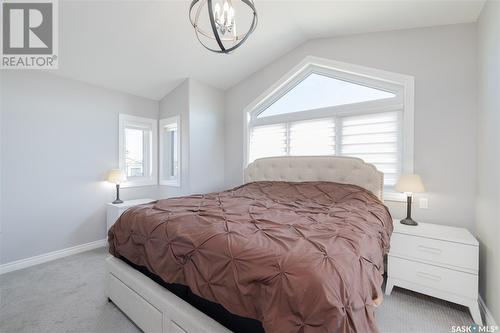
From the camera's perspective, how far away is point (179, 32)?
2777 mm

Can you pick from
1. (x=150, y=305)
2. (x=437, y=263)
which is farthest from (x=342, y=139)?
(x=150, y=305)

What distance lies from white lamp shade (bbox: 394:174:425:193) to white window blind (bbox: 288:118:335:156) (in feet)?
3.23

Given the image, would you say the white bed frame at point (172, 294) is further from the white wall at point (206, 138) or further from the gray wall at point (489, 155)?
the white wall at point (206, 138)

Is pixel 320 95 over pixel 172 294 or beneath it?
over

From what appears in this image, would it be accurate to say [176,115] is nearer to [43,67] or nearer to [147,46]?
[147,46]

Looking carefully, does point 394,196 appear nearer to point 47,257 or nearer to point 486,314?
point 486,314

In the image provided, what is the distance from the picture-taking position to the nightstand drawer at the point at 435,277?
1798 millimetres

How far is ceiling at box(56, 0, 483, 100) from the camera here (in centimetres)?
227

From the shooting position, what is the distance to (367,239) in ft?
4.42

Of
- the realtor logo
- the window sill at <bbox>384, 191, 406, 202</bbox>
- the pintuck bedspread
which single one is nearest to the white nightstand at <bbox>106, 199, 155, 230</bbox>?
the pintuck bedspread

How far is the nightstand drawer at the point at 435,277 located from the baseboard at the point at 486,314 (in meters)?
0.14

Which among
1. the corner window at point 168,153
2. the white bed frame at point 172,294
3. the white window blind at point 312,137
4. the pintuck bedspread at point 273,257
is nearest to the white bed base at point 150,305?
the white bed frame at point 172,294

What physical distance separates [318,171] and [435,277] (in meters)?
1.57

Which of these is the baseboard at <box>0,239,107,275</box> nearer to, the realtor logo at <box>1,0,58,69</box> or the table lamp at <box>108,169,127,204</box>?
the table lamp at <box>108,169,127,204</box>
